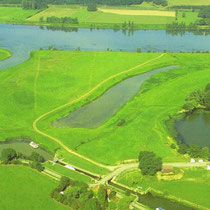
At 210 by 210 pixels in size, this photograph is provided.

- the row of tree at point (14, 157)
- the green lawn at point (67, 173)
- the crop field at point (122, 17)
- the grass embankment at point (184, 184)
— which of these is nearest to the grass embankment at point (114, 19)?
the crop field at point (122, 17)

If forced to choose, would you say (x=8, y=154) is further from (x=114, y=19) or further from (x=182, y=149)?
(x=114, y=19)

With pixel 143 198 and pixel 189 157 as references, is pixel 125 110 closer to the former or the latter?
pixel 189 157

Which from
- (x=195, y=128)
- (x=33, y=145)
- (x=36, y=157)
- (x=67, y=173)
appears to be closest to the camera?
(x=67, y=173)

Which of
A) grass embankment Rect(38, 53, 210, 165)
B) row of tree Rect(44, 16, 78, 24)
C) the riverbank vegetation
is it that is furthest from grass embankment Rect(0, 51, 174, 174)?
row of tree Rect(44, 16, 78, 24)

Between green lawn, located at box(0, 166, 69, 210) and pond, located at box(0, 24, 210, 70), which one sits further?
pond, located at box(0, 24, 210, 70)

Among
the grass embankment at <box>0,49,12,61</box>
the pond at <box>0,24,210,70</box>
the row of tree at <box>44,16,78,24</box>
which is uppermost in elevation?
the row of tree at <box>44,16,78,24</box>

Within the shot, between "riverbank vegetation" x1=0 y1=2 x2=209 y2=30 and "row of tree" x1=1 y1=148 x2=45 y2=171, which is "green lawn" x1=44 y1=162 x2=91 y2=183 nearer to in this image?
"row of tree" x1=1 y1=148 x2=45 y2=171

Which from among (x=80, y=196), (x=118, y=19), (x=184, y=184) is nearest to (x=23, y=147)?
(x=80, y=196)
